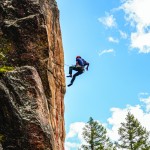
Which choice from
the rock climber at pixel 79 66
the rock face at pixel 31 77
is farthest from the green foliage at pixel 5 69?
the rock climber at pixel 79 66

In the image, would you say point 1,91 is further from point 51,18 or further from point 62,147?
point 51,18

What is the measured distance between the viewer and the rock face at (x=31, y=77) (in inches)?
672

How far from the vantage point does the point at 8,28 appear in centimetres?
2222

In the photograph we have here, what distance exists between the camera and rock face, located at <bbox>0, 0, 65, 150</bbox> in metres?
17.1

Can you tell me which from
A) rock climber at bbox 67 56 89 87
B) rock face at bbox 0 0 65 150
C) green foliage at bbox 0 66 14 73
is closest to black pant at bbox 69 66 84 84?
rock climber at bbox 67 56 89 87

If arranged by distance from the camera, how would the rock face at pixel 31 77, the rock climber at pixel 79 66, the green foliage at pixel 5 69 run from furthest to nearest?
the rock climber at pixel 79 66, the green foliage at pixel 5 69, the rock face at pixel 31 77

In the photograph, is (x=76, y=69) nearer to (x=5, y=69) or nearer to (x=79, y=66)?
(x=79, y=66)

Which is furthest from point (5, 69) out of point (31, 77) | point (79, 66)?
point (79, 66)

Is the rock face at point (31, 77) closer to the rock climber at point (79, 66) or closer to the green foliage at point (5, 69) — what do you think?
the green foliage at point (5, 69)

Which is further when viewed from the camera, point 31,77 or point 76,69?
point 76,69

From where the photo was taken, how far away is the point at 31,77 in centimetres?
1898

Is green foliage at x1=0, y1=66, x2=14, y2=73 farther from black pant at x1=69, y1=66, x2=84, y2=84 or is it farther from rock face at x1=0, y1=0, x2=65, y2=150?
black pant at x1=69, y1=66, x2=84, y2=84

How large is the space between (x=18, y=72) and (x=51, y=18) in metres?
7.04

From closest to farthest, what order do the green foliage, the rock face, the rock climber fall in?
the rock face < the green foliage < the rock climber
